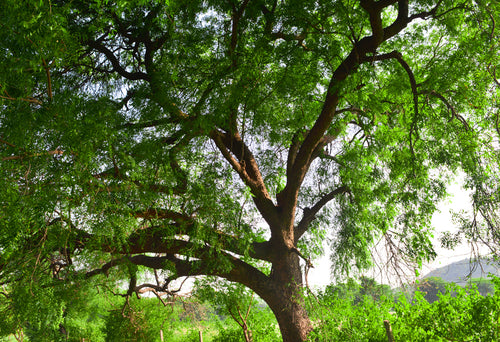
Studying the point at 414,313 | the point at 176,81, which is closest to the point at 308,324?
the point at 414,313

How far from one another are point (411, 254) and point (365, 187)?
4.89ft

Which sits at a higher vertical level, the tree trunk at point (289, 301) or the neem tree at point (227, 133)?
the neem tree at point (227, 133)

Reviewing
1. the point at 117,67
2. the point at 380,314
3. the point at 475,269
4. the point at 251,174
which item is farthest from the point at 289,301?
the point at 117,67

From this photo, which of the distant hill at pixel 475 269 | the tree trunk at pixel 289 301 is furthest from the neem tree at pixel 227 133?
the distant hill at pixel 475 269

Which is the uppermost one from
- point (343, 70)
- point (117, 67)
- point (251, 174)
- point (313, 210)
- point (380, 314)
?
point (117, 67)

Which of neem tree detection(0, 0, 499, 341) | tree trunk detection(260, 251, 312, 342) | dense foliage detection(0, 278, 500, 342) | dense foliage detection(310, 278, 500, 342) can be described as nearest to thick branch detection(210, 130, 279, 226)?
neem tree detection(0, 0, 499, 341)

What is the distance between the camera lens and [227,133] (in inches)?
332

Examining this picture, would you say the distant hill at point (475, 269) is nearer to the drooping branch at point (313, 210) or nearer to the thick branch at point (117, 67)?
the drooping branch at point (313, 210)

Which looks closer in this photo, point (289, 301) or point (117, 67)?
point (289, 301)

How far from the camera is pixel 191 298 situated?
35.3 ft

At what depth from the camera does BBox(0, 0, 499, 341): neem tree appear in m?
4.80

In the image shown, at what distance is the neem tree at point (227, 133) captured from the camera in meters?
4.80

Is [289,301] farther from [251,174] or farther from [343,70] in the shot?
[343,70]

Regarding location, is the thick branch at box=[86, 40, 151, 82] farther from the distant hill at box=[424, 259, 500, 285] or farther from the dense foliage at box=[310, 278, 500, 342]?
the distant hill at box=[424, 259, 500, 285]
